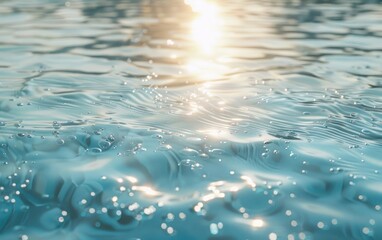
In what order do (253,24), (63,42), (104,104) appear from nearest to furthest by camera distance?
(104,104) < (63,42) < (253,24)

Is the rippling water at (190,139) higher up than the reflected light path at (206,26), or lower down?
higher up

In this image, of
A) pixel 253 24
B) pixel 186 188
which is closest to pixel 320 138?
pixel 186 188

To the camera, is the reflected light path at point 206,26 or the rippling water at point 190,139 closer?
the rippling water at point 190,139

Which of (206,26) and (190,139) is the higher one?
(190,139)

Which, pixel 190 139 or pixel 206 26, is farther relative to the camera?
pixel 206 26

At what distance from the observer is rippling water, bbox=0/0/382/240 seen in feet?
7.22

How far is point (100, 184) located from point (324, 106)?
71.7 inches

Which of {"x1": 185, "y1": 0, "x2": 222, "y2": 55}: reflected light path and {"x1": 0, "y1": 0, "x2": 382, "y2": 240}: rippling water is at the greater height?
{"x1": 0, "y1": 0, "x2": 382, "y2": 240}: rippling water

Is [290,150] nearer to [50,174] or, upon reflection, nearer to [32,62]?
[50,174]

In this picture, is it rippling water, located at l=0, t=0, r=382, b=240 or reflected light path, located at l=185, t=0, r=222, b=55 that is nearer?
rippling water, located at l=0, t=0, r=382, b=240

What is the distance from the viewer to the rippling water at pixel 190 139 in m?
2.20

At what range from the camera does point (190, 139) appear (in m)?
3.06

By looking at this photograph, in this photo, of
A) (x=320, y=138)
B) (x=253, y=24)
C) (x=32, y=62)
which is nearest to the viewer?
(x=320, y=138)

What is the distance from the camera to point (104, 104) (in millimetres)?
3775
